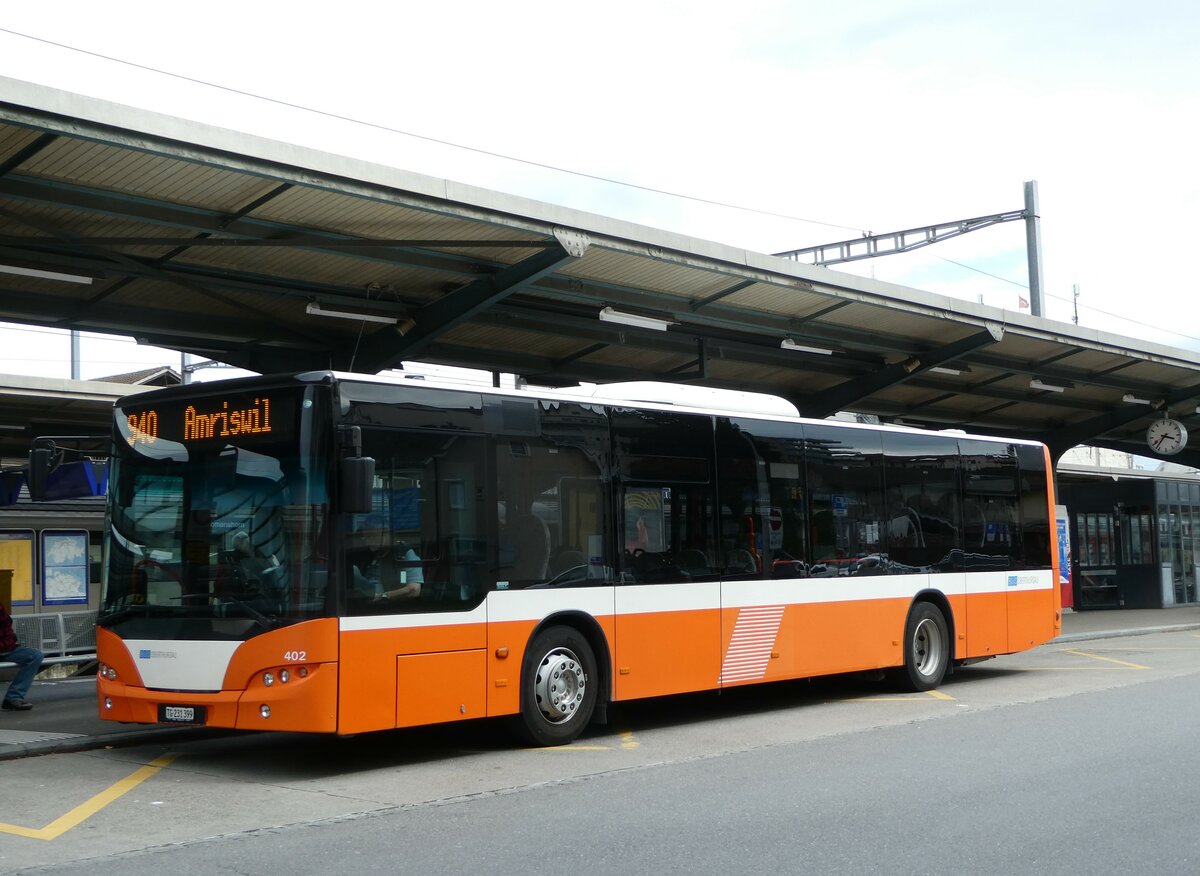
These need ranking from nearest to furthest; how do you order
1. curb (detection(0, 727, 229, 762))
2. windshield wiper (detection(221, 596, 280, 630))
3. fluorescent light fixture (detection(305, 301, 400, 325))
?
1. windshield wiper (detection(221, 596, 280, 630))
2. curb (detection(0, 727, 229, 762))
3. fluorescent light fixture (detection(305, 301, 400, 325))

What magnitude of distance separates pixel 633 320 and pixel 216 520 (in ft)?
25.4

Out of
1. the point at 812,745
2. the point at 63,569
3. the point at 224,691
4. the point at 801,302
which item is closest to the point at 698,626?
the point at 812,745

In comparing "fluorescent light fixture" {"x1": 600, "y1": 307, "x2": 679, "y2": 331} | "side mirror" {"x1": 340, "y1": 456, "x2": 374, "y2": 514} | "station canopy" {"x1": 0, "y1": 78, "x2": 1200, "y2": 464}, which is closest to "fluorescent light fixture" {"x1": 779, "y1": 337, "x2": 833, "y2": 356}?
"station canopy" {"x1": 0, "y1": 78, "x2": 1200, "y2": 464}

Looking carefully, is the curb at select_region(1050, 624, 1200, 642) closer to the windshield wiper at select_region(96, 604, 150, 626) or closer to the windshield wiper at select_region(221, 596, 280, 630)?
the windshield wiper at select_region(221, 596, 280, 630)

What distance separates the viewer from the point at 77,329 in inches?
583

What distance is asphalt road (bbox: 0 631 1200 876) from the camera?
6.54m

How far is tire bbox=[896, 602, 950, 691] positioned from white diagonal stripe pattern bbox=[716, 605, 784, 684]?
260 cm

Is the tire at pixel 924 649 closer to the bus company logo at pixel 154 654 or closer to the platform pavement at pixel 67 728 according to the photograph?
the platform pavement at pixel 67 728

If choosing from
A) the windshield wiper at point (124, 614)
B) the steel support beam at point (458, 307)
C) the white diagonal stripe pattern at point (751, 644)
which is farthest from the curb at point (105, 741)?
the steel support beam at point (458, 307)

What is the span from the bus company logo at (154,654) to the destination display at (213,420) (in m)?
1.59

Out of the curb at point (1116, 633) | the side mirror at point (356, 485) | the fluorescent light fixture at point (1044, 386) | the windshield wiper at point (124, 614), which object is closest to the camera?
the side mirror at point (356, 485)

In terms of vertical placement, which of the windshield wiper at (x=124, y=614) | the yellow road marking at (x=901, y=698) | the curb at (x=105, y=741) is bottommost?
the yellow road marking at (x=901, y=698)

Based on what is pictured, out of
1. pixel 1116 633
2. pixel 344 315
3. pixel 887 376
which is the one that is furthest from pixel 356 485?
pixel 1116 633

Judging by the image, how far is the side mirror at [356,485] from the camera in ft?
29.6
